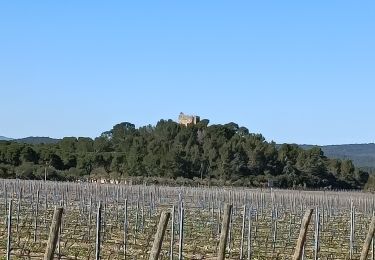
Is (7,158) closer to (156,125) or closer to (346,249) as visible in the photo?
(156,125)

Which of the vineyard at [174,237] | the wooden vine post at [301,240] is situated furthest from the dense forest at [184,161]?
the wooden vine post at [301,240]

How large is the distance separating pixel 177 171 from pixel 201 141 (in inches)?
405

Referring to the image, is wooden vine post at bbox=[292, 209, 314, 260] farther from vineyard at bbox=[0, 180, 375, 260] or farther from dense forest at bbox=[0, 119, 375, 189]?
dense forest at bbox=[0, 119, 375, 189]

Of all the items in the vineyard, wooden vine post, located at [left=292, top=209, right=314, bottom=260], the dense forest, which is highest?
the dense forest

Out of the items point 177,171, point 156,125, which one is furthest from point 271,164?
point 156,125

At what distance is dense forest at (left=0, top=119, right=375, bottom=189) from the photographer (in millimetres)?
75938

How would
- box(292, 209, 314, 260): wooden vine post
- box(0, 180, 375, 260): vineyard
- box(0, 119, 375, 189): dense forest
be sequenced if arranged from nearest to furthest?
box(292, 209, 314, 260): wooden vine post → box(0, 180, 375, 260): vineyard → box(0, 119, 375, 189): dense forest

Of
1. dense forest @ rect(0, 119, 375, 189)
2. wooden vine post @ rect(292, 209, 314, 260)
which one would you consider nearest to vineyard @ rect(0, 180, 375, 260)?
wooden vine post @ rect(292, 209, 314, 260)

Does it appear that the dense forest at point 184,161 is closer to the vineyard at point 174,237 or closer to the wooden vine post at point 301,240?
the vineyard at point 174,237

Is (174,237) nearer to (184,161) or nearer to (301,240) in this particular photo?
(301,240)

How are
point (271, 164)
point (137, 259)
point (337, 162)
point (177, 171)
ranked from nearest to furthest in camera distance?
point (137, 259)
point (177, 171)
point (271, 164)
point (337, 162)

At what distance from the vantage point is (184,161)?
82625mm

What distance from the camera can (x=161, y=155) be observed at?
80.8m

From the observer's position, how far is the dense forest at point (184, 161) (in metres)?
75.9
